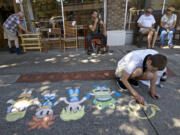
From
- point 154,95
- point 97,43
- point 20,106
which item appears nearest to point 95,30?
point 97,43

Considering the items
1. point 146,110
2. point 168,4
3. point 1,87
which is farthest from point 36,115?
point 168,4

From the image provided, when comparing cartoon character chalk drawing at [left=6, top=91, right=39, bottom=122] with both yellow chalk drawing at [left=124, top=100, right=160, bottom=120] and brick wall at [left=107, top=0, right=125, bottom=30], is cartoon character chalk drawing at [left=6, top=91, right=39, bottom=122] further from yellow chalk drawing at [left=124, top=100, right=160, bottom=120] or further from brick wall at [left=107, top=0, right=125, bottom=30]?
brick wall at [left=107, top=0, right=125, bottom=30]

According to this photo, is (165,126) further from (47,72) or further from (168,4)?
(168,4)

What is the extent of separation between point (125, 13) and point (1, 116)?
565 centimetres

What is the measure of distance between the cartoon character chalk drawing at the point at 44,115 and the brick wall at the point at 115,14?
455 cm

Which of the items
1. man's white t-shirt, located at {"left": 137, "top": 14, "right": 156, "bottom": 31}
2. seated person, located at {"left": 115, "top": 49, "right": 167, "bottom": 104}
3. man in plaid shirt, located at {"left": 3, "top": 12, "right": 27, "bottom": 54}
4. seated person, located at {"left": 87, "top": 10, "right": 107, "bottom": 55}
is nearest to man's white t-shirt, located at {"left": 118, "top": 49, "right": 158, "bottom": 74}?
seated person, located at {"left": 115, "top": 49, "right": 167, "bottom": 104}

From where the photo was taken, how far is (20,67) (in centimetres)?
392

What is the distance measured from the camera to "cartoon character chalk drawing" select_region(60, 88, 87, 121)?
6.34 ft

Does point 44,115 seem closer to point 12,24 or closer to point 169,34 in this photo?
point 12,24

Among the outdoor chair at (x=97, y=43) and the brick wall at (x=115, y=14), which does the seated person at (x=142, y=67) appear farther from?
the brick wall at (x=115, y=14)

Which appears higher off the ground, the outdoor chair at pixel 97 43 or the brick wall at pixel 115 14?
the brick wall at pixel 115 14

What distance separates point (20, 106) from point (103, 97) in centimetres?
147

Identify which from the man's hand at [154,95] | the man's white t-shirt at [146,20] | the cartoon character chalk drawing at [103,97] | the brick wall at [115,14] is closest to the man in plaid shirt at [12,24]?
the brick wall at [115,14]

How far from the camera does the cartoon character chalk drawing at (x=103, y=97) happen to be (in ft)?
7.11
